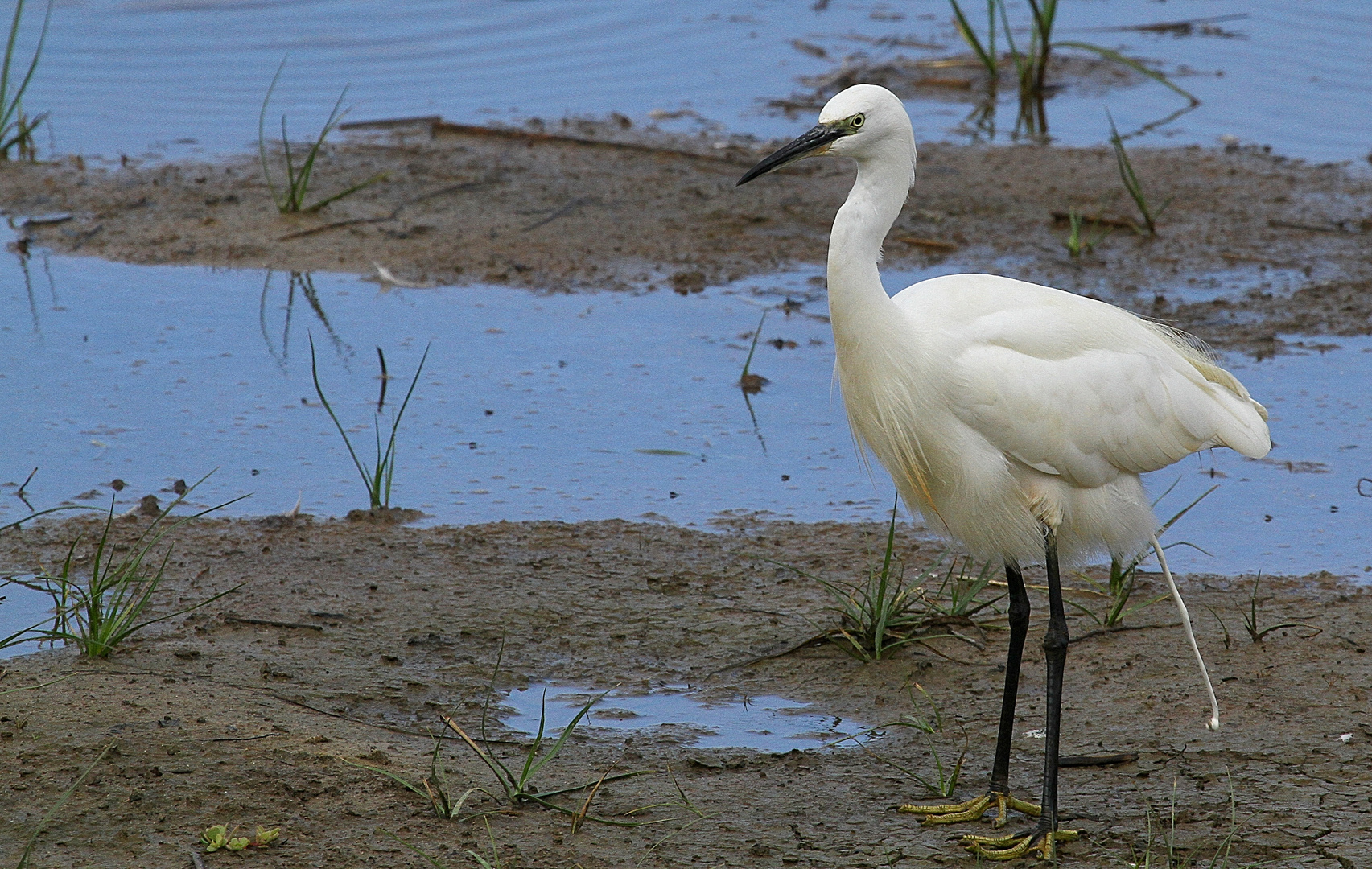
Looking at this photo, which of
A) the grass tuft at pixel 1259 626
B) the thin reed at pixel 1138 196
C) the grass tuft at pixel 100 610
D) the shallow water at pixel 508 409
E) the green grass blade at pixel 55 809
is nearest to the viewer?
the green grass blade at pixel 55 809

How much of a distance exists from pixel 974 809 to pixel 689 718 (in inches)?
33.7

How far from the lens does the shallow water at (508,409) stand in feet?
18.5

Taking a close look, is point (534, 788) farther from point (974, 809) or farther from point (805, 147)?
point (805, 147)

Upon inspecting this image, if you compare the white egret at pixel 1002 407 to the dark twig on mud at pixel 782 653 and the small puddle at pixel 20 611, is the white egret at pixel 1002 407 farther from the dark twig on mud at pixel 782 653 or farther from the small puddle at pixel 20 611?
the small puddle at pixel 20 611

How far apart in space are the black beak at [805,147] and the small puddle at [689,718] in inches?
59.7

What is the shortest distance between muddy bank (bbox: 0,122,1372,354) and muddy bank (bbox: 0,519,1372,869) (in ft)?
8.87

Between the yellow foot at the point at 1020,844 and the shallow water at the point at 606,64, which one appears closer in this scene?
the yellow foot at the point at 1020,844

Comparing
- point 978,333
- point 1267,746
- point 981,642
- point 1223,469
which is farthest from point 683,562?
point 1223,469

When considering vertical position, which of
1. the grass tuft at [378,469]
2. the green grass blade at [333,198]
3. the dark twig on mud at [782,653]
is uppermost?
the green grass blade at [333,198]

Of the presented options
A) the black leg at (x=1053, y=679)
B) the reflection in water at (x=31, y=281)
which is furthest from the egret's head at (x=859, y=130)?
the reflection in water at (x=31, y=281)

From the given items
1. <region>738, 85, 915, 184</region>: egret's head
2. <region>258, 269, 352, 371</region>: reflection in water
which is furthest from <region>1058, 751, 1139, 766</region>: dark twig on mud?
<region>258, 269, 352, 371</region>: reflection in water

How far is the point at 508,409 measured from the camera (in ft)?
21.0

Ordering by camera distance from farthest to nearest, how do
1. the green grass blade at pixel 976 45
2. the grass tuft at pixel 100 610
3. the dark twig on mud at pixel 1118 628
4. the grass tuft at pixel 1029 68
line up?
the green grass blade at pixel 976 45
the grass tuft at pixel 1029 68
the dark twig on mud at pixel 1118 628
the grass tuft at pixel 100 610

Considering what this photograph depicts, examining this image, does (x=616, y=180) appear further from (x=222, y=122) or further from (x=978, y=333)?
(x=978, y=333)
